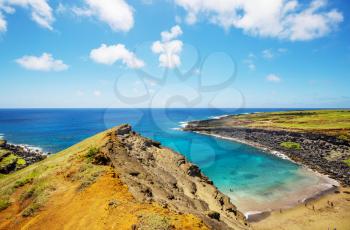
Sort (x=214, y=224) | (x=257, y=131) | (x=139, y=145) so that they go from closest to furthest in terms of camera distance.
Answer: (x=214, y=224)
(x=139, y=145)
(x=257, y=131)

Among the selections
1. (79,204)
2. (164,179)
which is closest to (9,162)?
(164,179)

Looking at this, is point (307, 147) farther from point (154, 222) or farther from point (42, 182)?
point (42, 182)

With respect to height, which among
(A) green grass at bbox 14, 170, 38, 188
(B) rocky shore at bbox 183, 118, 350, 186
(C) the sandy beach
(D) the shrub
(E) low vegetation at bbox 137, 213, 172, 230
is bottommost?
(C) the sandy beach

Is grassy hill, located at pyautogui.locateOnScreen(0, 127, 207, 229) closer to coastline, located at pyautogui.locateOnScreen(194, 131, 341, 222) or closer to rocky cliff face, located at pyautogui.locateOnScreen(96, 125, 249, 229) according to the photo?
rocky cliff face, located at pyautogui.locateOnScreen(96, 125, 249, 229)

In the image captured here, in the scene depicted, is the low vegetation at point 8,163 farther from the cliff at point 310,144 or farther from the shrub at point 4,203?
the cliff at point 310,144

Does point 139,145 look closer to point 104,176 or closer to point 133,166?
point 133,166

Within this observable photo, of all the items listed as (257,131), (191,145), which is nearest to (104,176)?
(191,145)

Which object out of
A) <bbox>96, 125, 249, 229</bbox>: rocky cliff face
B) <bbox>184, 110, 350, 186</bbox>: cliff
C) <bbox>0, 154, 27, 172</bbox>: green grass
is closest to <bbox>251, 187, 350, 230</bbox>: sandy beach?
<bbox>96, 125, 249, 229</bbox>: rocky cliff face

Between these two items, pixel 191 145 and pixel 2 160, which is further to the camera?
pixel 191 145
